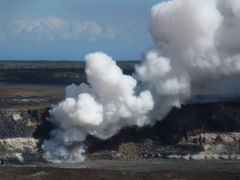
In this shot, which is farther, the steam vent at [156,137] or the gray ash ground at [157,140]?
the steam vent at [156,137]

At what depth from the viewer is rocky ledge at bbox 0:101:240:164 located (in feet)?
179

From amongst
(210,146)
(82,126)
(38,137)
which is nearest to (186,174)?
(210,146)

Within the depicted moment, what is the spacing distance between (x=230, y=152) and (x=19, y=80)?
245ft

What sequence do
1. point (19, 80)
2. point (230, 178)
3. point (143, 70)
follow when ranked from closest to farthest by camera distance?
point (230, 178) < point (143, 70) < point (19, 80)

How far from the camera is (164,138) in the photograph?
56031 mm

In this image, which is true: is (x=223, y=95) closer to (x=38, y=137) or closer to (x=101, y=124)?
(x=101, y=124)

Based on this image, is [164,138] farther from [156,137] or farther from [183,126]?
[183,126]

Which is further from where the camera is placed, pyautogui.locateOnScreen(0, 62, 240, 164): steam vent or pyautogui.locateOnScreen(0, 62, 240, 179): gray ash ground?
pyautogui.locateOnScreen(0, 62, 240, 164): steam vent

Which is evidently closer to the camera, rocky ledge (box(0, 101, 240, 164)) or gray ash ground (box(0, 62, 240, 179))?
gray ash ground (box(0, 62, 240, 179))

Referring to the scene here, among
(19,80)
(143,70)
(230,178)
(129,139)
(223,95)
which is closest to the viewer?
(230,178)

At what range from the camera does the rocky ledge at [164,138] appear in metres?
54.5

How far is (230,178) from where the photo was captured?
40.8m

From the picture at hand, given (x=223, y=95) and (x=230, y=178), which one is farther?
(x=223, y=95)

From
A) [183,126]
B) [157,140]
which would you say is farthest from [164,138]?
[183,126]
